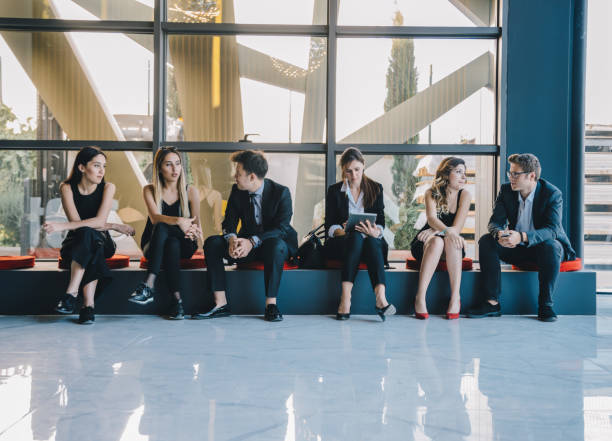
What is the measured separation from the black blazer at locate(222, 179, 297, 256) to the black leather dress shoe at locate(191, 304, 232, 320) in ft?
1.83

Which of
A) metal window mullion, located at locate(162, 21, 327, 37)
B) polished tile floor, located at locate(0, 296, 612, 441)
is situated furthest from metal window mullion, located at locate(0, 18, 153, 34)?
polished tile floor, located at locate(0, 296, 612, 441)

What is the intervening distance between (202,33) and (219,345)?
9.50 feet

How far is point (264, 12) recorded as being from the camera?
463 centimetres

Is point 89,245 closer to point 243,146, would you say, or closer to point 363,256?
point 243,146

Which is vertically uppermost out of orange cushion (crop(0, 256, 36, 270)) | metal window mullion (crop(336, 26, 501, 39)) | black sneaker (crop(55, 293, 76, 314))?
metal window mullion (crop(336, 26, 501, 39))

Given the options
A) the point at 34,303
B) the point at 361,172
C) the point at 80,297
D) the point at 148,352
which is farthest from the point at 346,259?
the point at 34,303

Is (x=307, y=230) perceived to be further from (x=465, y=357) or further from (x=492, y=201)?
(x=465, y=357)

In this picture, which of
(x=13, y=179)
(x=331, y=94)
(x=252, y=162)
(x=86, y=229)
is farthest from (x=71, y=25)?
(x=331, y=94)

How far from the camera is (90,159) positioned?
3.75m

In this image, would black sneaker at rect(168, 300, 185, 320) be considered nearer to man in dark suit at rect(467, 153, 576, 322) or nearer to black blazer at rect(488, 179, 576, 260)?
man in dark suit at rect(467, 153, 576, 322)

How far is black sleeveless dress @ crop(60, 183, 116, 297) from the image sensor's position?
3.55 m

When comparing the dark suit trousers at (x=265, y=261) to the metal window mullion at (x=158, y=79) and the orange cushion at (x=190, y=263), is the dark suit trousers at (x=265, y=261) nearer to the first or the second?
the orange cushion at (x=190, y=263)

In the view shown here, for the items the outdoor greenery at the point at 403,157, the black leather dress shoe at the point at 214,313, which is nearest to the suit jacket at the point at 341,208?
the outdoor greenery at the point at 403,157

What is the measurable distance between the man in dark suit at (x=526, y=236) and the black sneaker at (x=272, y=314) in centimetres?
135
